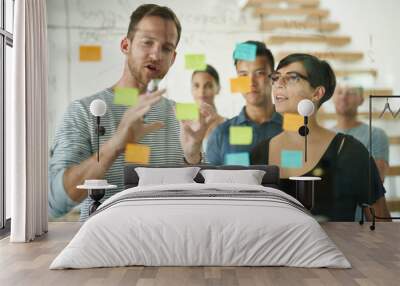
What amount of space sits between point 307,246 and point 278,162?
3.00 metres

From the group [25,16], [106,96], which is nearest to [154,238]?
[25,16]

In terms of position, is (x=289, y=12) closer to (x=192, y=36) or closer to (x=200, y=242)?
(x=192, y=36)

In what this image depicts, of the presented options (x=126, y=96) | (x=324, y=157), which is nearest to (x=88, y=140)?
(x=126, y=96)

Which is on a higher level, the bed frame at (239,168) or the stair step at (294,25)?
the stair step at (294,25)

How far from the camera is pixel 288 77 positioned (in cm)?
763

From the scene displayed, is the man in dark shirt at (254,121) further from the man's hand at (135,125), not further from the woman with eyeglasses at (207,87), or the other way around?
the man's hand at (135,125)

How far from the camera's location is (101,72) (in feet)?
25.1

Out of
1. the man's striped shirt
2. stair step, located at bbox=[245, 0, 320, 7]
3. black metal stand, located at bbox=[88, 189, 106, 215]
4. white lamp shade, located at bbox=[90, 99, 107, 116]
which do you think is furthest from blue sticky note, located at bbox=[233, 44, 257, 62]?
black metal stand, located at bbox=[88, 189, 106, 215]

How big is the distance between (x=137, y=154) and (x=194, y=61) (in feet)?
4.54

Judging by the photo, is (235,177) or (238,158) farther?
(238,158)

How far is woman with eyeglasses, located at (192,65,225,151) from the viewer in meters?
7.62

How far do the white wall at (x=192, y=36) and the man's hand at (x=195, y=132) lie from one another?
0.37 metres

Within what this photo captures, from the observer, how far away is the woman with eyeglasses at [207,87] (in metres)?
7.62

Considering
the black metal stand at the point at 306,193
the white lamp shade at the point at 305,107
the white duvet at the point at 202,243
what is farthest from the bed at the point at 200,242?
the white lamp shade at the point at 305,107
